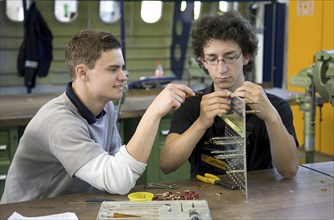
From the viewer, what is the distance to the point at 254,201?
4.45ft

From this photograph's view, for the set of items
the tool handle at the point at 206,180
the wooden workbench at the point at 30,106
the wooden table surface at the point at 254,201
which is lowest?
the wooden table surface at the point at 254,201

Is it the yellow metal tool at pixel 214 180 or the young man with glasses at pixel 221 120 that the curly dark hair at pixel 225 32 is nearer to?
the young man with glasses at pixel 221 120

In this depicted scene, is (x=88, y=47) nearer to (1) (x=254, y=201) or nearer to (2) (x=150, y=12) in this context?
(1) (x=254, y=201)

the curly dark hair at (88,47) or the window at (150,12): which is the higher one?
the window at (150,12)

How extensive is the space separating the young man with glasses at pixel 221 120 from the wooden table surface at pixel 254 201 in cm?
10

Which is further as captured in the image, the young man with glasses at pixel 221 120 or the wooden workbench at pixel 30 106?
the wooden workbench at pixel 30 106

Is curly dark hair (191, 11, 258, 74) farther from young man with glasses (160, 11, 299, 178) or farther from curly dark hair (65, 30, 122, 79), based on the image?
curly dark hair (65, 30, 122, 79)

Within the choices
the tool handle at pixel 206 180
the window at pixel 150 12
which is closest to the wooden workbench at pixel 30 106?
the tool handle at pixel 206 180

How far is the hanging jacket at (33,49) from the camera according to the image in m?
5.04

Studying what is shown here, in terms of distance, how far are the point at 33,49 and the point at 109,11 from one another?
4.22ft

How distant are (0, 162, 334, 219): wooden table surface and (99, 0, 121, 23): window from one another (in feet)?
15.3

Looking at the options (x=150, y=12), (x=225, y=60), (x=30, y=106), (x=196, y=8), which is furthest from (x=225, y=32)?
(x=150, y=12)

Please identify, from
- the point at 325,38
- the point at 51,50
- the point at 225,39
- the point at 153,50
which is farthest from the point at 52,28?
the point at 225,39

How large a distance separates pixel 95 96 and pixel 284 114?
2.31ft
